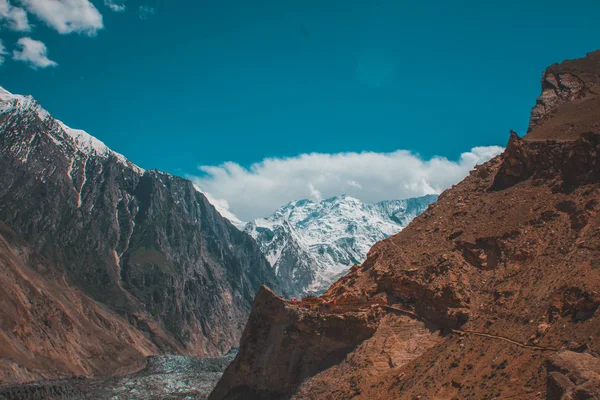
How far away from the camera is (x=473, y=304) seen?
3297 cm

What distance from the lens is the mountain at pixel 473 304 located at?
26.3 metres

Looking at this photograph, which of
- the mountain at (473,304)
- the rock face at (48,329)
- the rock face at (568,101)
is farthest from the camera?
the rock face at (48,329)

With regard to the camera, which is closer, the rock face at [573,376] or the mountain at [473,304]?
the rock face at [573,376]

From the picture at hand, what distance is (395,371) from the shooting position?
31.7 m

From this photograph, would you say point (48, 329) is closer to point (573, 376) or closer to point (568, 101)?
point (568, 101)

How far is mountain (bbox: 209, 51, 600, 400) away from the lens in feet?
86.2

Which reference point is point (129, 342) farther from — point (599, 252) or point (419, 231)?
point (599, 252)

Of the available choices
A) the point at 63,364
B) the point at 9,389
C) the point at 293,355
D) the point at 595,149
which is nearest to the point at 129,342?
the point at 63,364

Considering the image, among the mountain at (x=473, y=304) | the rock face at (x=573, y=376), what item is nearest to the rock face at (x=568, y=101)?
the mountain at (x=473, y=304)

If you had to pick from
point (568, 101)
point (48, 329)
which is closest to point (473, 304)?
point (568, 101)

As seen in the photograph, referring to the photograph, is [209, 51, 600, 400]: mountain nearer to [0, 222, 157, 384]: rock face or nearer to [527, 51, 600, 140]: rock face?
[527, 51, 600, 140]: rock face

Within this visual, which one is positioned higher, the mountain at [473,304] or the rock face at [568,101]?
the rock face at [568,101]

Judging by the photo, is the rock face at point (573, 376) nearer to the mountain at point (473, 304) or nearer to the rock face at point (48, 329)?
the mountain at point (473, 304)

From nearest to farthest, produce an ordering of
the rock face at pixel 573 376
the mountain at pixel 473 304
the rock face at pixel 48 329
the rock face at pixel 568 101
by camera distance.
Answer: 1. the rock face at pixel 573 376
2. the mountain at pixel 473 304
3. the rock face at pixel 568 101
4. the rock face at pixel 48 329
